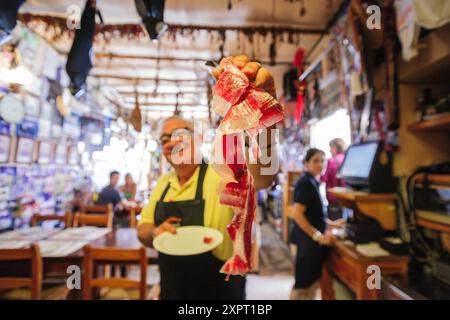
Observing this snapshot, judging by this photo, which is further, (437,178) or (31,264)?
(31,264)

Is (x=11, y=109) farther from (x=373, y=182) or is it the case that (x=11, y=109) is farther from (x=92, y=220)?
(x=373, y=182)

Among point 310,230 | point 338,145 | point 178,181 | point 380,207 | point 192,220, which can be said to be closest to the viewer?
point 192,220

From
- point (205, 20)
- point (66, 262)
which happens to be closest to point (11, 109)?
point (66, 262)

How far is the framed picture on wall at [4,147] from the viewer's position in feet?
10.4

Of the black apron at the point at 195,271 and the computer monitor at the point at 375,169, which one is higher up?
the computer monitor at the point at 375,169

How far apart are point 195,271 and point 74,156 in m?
4.72

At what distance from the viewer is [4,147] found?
321 centimetres

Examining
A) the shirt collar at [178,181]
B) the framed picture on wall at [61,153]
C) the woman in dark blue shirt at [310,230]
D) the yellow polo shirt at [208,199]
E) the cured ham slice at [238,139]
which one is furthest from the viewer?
the framed picture on wall at [61,153]

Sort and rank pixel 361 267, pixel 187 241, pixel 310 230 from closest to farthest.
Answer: pixel 187 241
pixel 361 267
pixel 310 230

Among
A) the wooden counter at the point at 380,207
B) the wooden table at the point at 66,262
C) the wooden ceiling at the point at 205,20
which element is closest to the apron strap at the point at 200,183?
the wooden table at the point at 66,262

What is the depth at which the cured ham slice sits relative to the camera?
0.53 m

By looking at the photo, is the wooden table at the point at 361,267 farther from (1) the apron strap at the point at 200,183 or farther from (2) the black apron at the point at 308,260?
(1) the apron strap at the point at 200,183

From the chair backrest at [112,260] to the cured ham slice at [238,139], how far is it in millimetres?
1266

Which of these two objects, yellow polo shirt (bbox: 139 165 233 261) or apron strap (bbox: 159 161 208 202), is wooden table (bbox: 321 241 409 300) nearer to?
yellow polo shirt (bbox: 139 165 233 261)
